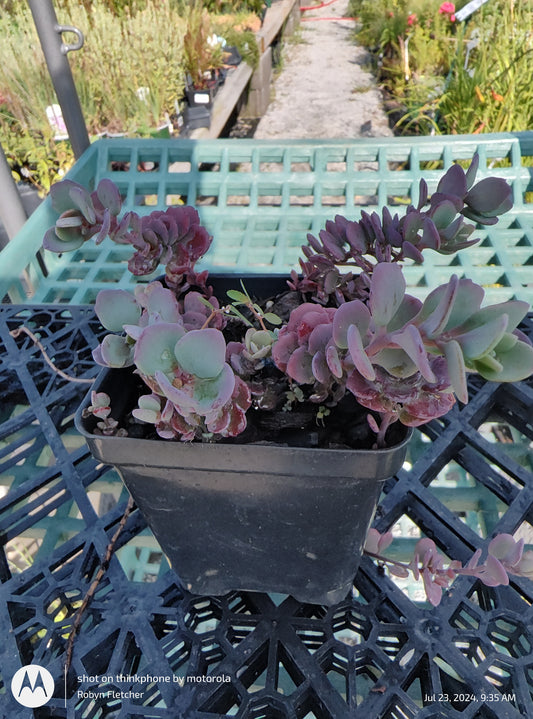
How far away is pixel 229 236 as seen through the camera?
3.95 feet

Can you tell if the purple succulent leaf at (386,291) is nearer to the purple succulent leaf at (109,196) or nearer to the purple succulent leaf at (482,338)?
the purple succulent leaf at (482,338)

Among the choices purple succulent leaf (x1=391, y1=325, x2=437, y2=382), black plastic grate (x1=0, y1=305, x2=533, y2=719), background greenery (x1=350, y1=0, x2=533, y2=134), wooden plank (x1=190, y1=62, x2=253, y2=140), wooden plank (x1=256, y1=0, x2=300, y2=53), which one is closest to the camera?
purple succulent leaf (x1=391, y1=325, x2=437, y2=382)

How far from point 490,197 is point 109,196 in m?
0.33

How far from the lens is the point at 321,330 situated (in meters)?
0.36

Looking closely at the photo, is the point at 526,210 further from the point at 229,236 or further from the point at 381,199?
the point at 229,236

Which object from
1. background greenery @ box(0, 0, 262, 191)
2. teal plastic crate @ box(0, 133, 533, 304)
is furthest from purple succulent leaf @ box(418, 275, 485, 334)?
background greenery @ box(0, 0, 262, 191)

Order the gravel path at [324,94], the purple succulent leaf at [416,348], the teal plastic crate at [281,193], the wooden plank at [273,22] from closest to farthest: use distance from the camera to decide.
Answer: the purple succulent leaf at [416,348] → the teal plastic crate at [281,193] → the gravel path at [324,94] → the wooden plank at [273,22]

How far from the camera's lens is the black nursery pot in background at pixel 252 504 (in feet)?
1.35

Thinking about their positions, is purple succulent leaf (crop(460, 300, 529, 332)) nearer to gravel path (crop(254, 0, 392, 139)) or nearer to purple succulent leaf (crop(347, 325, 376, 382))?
purple succulent leaf (crop(347, 325, 376, 382))

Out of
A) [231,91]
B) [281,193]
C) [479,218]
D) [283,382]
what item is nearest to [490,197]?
[479,218]

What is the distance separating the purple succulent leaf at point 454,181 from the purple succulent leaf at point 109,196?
Result: 290mm

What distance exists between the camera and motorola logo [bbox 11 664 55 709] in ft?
1.59

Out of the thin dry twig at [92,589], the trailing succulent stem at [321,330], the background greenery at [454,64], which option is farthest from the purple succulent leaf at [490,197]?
the background greenery at [454,64]

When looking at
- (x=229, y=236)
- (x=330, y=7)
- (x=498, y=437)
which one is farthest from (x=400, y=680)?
(x=330, y=7)
